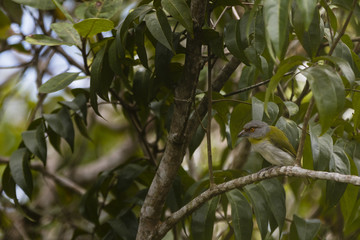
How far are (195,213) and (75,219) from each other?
2.26 meters

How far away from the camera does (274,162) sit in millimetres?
2742

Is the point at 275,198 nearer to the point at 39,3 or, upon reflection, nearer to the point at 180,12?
the point at 180,12

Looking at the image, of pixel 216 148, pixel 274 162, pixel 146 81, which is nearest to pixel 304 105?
pixel 274 162

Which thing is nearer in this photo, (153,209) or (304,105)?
(153,209)

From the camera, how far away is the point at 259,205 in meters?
2.25

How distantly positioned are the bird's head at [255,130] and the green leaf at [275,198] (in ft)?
1.45

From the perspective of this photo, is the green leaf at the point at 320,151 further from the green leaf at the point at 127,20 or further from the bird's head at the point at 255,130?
the green leaf at the point at 127,20

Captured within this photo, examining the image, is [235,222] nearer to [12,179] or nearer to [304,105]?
[304,105]

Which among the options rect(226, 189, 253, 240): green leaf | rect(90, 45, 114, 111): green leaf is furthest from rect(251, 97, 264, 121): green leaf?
rect(90, 45, 114, 111): green leaf

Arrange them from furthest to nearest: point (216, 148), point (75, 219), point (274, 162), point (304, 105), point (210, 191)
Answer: point (216, 148) → point (75, 219) → point (304, 105) → point (274, 162) → point (210, 191)

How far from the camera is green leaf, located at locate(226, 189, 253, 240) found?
2.21 m

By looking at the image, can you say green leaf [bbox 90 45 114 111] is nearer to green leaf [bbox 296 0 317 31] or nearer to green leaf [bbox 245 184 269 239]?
green leaf [bbox 245 184 269 239]

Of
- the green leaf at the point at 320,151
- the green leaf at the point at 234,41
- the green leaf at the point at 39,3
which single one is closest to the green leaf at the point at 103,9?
the green leaf at the point at 39,3

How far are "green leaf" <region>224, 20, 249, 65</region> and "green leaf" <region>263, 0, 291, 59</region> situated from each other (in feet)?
2.00
